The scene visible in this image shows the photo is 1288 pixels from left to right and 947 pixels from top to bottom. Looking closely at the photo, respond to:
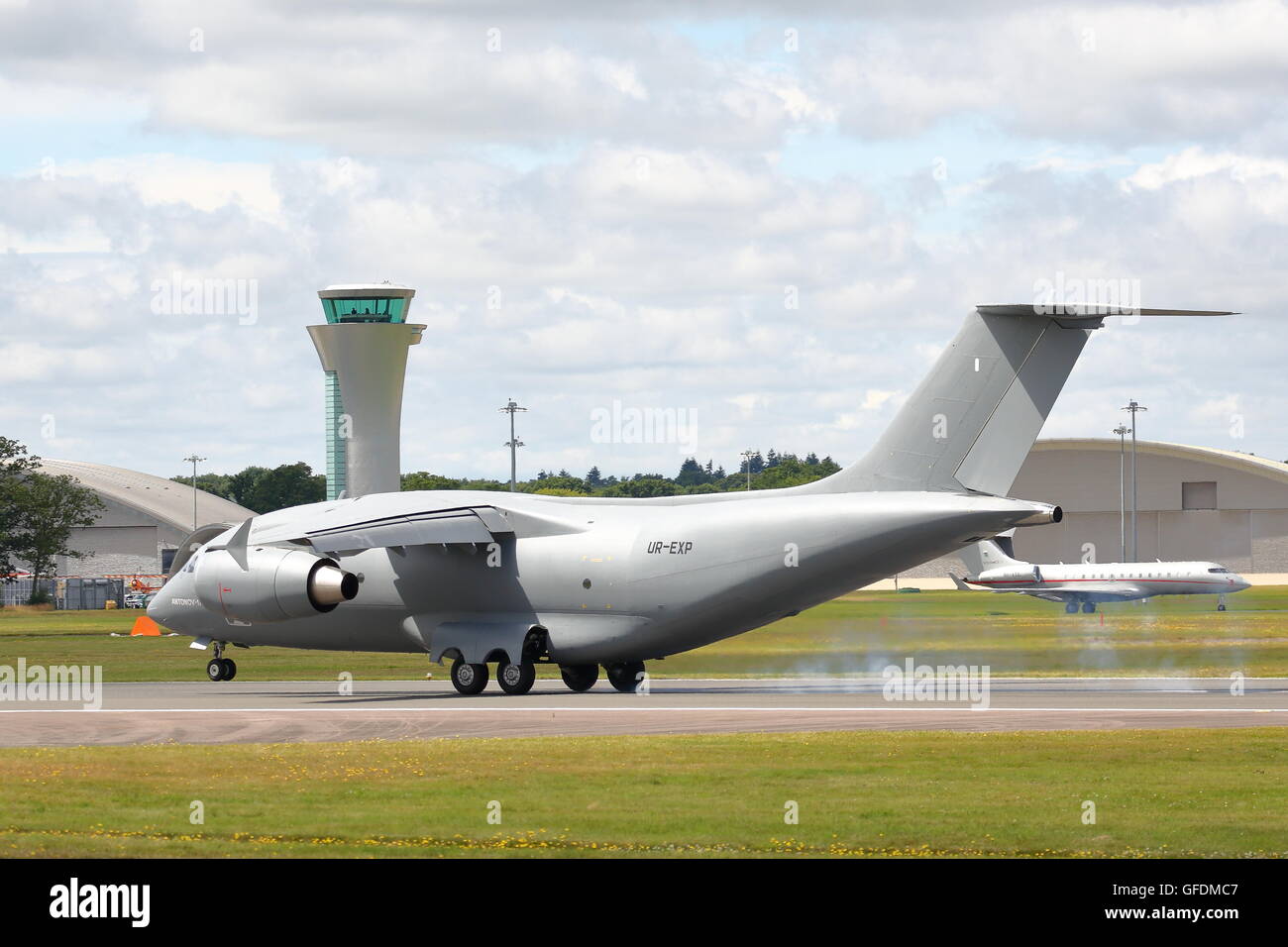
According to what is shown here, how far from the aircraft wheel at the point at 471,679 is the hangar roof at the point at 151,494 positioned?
341 feet

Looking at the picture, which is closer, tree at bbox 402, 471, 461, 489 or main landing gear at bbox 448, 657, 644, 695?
main landing gear at bbox 448, 657, 644, 695

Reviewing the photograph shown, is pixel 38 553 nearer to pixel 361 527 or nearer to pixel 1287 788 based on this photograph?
pixel 361 527

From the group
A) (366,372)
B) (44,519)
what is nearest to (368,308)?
(366,372)

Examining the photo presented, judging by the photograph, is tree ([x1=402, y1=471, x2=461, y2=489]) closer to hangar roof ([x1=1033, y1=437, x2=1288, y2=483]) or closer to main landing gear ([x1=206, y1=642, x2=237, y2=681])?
hangar roof ([x1=1033, y1=437, x2=1288, y2=483])

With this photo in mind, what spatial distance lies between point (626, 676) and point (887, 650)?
9865 mm

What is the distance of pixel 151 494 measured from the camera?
145250 millimetres

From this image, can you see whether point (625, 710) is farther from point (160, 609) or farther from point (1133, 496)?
point (1133, 496)

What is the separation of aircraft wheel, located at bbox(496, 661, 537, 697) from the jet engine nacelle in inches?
143

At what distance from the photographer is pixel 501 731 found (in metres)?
24.9

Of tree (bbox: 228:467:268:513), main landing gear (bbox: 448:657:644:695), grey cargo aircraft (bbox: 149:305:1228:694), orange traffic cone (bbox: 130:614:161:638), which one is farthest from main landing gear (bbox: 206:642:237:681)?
tree (bbox: 228:467:268:513)

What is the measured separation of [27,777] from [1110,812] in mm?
12604

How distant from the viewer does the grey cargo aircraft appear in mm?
29734
